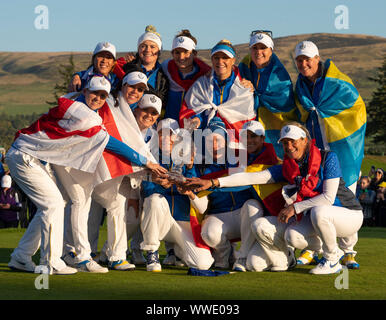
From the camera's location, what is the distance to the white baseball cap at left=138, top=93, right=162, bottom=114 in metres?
7.50

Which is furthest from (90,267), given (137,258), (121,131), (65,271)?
(121,131)

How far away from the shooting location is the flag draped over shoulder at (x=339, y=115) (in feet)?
25.9

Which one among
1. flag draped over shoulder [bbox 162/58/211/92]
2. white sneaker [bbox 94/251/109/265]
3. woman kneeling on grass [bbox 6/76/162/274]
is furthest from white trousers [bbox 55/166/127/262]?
flag draped over shoulder [bbox 162/58/211/92]

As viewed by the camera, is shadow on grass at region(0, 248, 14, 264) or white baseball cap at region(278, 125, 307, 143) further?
shadow on grass at region(0, 248, 14, 264)

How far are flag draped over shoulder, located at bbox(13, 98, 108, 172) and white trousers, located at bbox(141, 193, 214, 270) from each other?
96cm

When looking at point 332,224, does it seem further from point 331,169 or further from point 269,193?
point 269,193

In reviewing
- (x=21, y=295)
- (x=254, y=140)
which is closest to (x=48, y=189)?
(x=21, y=295)

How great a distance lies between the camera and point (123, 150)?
7.11 metres

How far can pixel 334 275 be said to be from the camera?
6941mm

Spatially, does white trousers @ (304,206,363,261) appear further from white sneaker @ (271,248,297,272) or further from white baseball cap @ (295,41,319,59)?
white baseball cap @ (295,41,319,59)

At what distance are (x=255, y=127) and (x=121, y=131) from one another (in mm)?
1495

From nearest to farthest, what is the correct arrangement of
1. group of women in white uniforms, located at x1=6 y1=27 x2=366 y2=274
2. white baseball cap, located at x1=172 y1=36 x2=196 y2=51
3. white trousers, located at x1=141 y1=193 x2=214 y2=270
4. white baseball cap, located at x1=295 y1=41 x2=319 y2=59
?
group of women in white uniforms, located at x1=6 y1=27 x2=366 y2=274, white trousers, located at x1=141 y1=193 x2=214 y2=270, white baseball cap, located at x1=295 y1=41 x2=319 y2=59, white baseball cap, located at x1=172 y1=36 x2=196 y2=51

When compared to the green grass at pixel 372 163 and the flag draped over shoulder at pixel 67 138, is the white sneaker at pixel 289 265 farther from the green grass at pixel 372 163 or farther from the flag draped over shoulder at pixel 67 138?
the green grass at pixel 372 163
